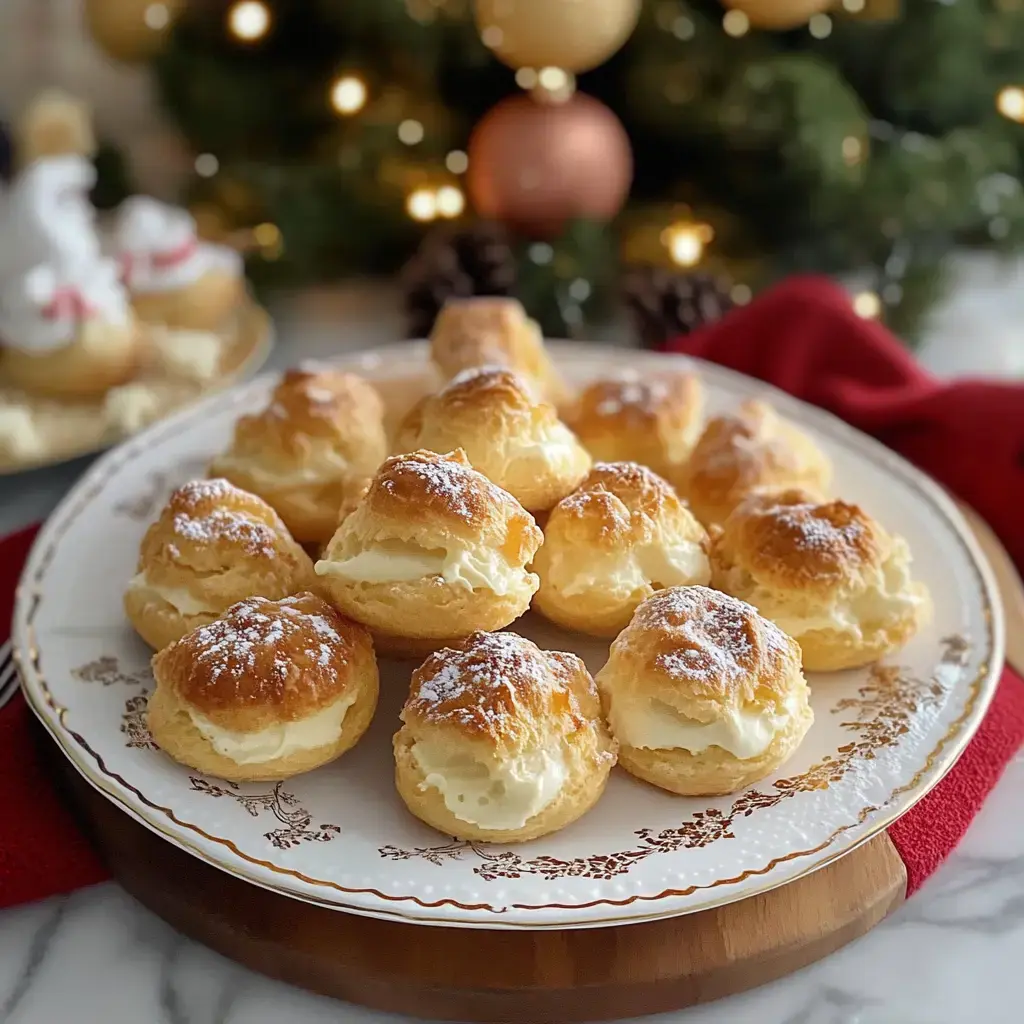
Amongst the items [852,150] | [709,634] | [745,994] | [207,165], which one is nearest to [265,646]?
A: [709,634]

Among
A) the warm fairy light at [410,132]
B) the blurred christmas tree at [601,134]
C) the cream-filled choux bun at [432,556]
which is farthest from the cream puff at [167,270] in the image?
the cream-filled choux bun at [432,556]

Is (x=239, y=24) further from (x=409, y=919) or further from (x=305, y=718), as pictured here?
(x=409, y=919)

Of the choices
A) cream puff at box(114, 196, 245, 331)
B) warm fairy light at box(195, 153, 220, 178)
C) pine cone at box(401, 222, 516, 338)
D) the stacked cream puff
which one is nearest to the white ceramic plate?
the stacked cream puff

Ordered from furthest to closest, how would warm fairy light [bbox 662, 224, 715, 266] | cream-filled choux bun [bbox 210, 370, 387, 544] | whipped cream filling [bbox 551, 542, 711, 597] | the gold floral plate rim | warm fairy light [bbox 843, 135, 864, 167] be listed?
warm fairy light [bbox 662, 224, 715, 266], warm fairy light [bbox 843, 135, 864, 167], the gold floral plate rim, cream-filled choux bun [bbox 210, 370, 387, 544], whipped cream filling [bbox 551, 542, 711, 597]

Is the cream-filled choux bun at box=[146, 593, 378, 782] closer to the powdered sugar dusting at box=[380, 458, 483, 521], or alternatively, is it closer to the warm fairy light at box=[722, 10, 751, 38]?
the powdered sugar dusting at box=[380, 458, 483, 521]

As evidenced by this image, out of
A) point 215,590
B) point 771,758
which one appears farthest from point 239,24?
point 771,758

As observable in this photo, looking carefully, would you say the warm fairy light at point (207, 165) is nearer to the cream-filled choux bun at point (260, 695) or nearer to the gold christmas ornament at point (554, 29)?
the gold christmas ornament at point (554, 29)
